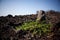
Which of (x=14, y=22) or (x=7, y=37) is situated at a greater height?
(x=14, y=22)

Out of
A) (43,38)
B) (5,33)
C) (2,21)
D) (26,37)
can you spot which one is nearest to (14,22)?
(2,21)

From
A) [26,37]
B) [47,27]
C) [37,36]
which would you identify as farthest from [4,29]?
[47,27]

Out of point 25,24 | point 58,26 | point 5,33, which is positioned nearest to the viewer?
point 5,33

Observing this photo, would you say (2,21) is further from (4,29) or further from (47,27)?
(47,27)

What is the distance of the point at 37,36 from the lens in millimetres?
7430

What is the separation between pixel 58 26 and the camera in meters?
8.31

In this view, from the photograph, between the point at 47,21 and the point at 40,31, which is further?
the point at 47,21

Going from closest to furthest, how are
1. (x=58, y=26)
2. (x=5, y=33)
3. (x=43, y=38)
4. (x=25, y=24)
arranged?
(x=43, y=38)
(x=5, y=33)
(x=58, y=26)
(x=25, y=24)

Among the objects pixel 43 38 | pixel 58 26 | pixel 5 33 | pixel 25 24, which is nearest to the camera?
Answer: pixel 43 38

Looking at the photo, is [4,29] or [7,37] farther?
[4,29]

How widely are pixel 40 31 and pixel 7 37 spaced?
194 centimetres

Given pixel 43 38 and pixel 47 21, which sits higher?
pixel 47 21

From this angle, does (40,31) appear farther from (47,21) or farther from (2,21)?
(2,21)

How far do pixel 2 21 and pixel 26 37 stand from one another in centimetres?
286
